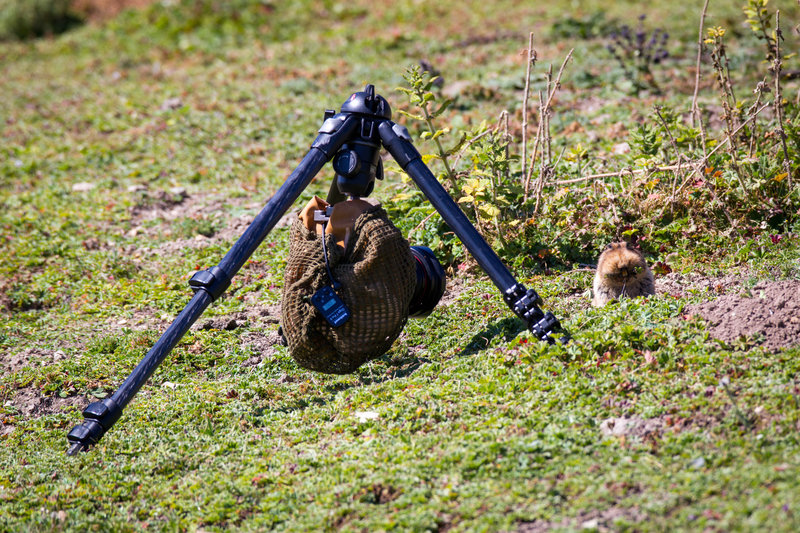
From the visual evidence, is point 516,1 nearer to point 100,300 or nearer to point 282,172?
point 282,172

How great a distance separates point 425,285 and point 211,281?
1.24m

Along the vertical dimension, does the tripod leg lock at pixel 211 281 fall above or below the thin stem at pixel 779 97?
below

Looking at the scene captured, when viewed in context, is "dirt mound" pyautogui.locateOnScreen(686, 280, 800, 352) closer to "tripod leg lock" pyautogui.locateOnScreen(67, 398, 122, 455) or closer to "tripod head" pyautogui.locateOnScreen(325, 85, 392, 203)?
"tripod head" pyautogui.locateOnScreen(325, 85, 392, 203)

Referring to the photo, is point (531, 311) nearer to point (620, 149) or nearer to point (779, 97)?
point (779, 97)

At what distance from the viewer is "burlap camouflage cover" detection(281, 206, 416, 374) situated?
4.31 metres

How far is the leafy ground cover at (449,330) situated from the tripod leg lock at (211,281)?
78 centimetres

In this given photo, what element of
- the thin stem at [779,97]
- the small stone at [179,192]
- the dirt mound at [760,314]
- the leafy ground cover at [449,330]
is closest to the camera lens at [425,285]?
the leafy ground cover at [449,330]

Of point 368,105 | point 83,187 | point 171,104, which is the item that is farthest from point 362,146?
point 171,104

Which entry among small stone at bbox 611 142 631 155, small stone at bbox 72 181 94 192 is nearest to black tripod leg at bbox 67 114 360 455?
small stone at bbox 611 142 631 155

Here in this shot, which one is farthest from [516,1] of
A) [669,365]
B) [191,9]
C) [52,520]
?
[52,520]

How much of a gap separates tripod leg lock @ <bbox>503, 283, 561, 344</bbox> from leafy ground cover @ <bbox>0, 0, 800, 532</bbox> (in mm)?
92

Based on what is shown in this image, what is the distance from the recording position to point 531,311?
4379 mm

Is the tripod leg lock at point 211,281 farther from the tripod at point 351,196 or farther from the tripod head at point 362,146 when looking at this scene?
the tripod head at point 362,146

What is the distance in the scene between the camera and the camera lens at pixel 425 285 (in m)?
4.69
